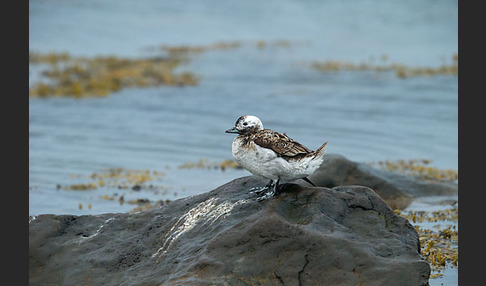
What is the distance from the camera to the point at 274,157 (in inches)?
368

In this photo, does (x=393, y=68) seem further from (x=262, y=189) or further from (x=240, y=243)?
(x=240, y=243)

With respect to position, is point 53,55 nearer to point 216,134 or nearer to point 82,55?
point 82,55

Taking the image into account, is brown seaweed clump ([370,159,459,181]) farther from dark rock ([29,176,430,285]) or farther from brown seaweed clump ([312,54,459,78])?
brown seaweed clump ([312,54,459,78])

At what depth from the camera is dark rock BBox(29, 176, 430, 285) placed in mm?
8477

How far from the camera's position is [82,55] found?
32250 millimetres

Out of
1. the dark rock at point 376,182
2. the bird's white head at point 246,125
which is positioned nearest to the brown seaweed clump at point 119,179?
the dark rock at point 376,182

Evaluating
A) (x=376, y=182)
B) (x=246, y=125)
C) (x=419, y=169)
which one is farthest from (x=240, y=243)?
(x=419, y=169)

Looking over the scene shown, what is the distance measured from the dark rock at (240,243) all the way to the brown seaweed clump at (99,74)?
16.8m

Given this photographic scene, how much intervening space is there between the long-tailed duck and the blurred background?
5341mm

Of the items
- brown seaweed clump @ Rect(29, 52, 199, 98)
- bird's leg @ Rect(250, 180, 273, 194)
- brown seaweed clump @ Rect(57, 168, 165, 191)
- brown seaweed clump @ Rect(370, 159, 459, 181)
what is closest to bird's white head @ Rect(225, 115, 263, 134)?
→ bird's leg @ Rect(250, 180, 273, 194)

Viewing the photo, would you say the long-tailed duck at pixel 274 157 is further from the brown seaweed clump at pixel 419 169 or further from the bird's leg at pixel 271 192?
the brown seaweed clump at pixel 419 169

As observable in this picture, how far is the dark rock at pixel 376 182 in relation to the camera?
573 inches

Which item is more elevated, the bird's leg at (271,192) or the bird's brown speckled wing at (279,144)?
the bird's brown speckled wing at (279,144)

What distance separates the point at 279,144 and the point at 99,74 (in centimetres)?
2051
